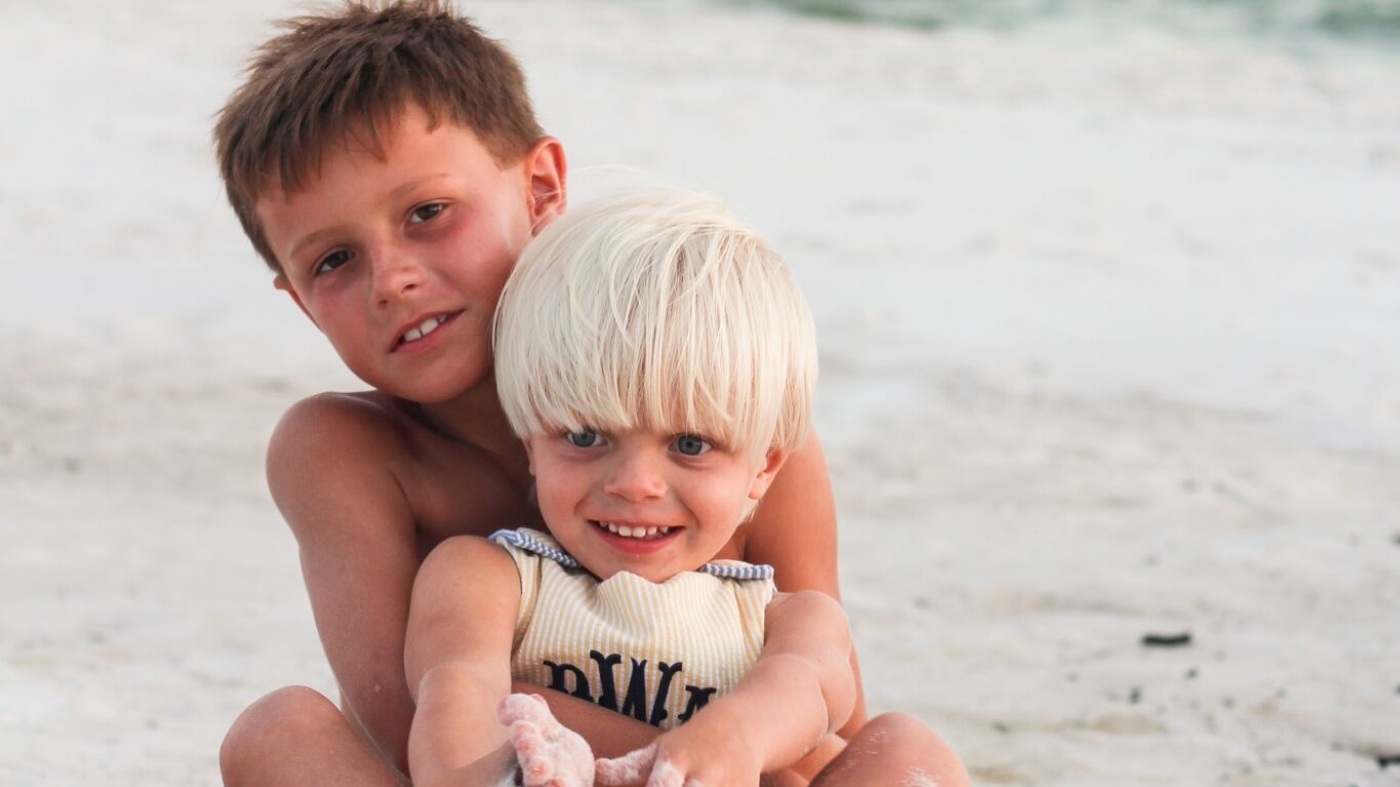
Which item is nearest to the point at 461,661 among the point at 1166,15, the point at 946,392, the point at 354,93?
the point at 354,93

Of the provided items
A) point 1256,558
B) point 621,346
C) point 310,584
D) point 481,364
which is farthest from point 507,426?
point 1256,558

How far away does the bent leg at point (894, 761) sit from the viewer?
6.78ft

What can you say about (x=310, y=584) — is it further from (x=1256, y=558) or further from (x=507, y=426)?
(x=1256, y=558)

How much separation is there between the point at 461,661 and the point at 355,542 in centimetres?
40

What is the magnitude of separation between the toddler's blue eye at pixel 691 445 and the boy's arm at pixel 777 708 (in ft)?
0.77

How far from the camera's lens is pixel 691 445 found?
208cm

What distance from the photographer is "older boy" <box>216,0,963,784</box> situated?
7.39ft

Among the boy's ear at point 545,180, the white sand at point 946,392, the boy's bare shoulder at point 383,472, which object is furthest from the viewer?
the white sand at point 946,392

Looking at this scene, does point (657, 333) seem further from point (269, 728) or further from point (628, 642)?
point (269, 728)

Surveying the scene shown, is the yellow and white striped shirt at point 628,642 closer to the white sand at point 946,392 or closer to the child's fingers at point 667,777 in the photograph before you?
the child's fingers at point 667,777

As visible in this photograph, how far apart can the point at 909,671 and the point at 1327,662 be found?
90cm

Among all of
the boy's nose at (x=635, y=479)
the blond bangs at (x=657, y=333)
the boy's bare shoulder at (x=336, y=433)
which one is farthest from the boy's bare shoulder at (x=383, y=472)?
the boy's nose at (x=635, y=479)

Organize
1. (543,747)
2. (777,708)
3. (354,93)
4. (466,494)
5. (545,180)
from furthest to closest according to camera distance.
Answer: (545,180)
(466,494)
(354,93)
(777,708)
(543,747)

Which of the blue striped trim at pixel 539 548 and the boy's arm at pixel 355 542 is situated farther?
the boy's arm at pixel 355 542
